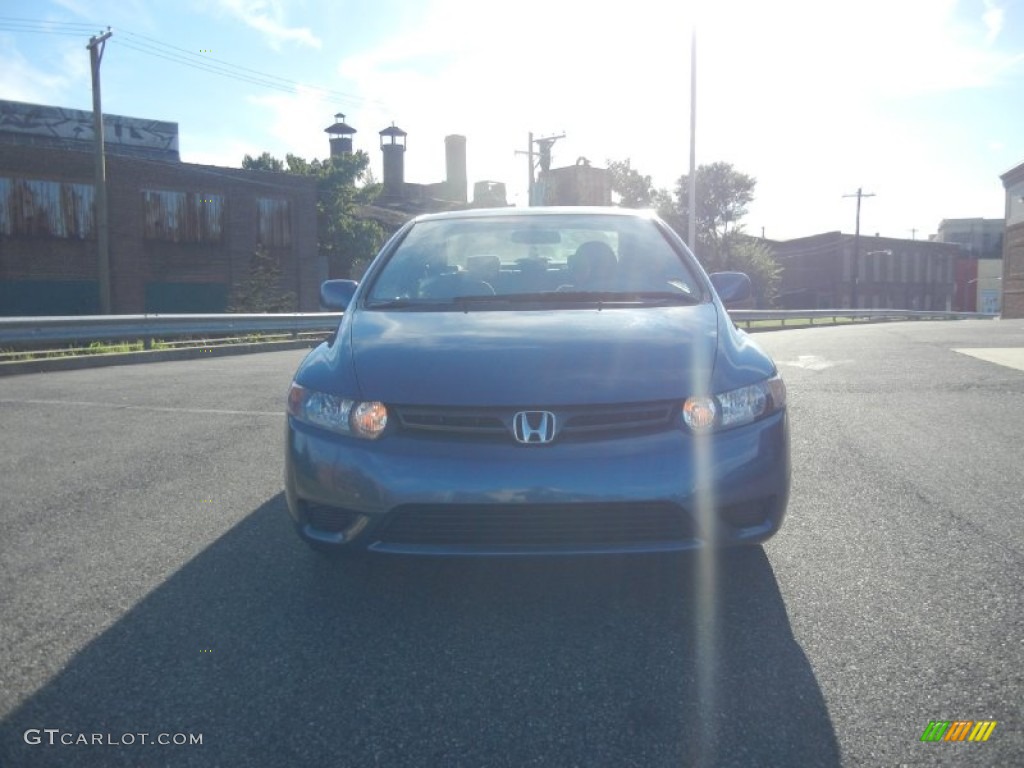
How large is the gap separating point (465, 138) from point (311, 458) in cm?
7500

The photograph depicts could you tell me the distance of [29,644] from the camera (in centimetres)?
267

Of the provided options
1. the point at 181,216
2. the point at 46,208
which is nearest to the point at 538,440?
the point at 46,208

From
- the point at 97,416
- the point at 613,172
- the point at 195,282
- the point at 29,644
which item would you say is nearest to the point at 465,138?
the point at 613,172

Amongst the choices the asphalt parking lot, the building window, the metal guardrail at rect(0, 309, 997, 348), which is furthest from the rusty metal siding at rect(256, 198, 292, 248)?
the building window

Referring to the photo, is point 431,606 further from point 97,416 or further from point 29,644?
point 97,416

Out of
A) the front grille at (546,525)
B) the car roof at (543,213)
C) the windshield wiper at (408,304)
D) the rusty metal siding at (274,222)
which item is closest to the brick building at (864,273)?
the rusty metal siding at (274,222)

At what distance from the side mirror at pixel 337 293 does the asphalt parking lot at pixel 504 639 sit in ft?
3.49

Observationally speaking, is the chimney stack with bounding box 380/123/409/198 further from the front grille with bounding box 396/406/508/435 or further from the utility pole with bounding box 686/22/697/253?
the front grille with bounding box 396/406/508/435

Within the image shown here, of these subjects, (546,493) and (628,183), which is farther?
(628,183)

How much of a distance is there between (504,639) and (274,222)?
3812 centimetres

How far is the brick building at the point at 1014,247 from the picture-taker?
48906mm

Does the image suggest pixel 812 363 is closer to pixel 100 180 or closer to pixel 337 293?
pixel 337 293

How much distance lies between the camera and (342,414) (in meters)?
2.96

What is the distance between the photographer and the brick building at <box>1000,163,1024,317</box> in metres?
48.9
